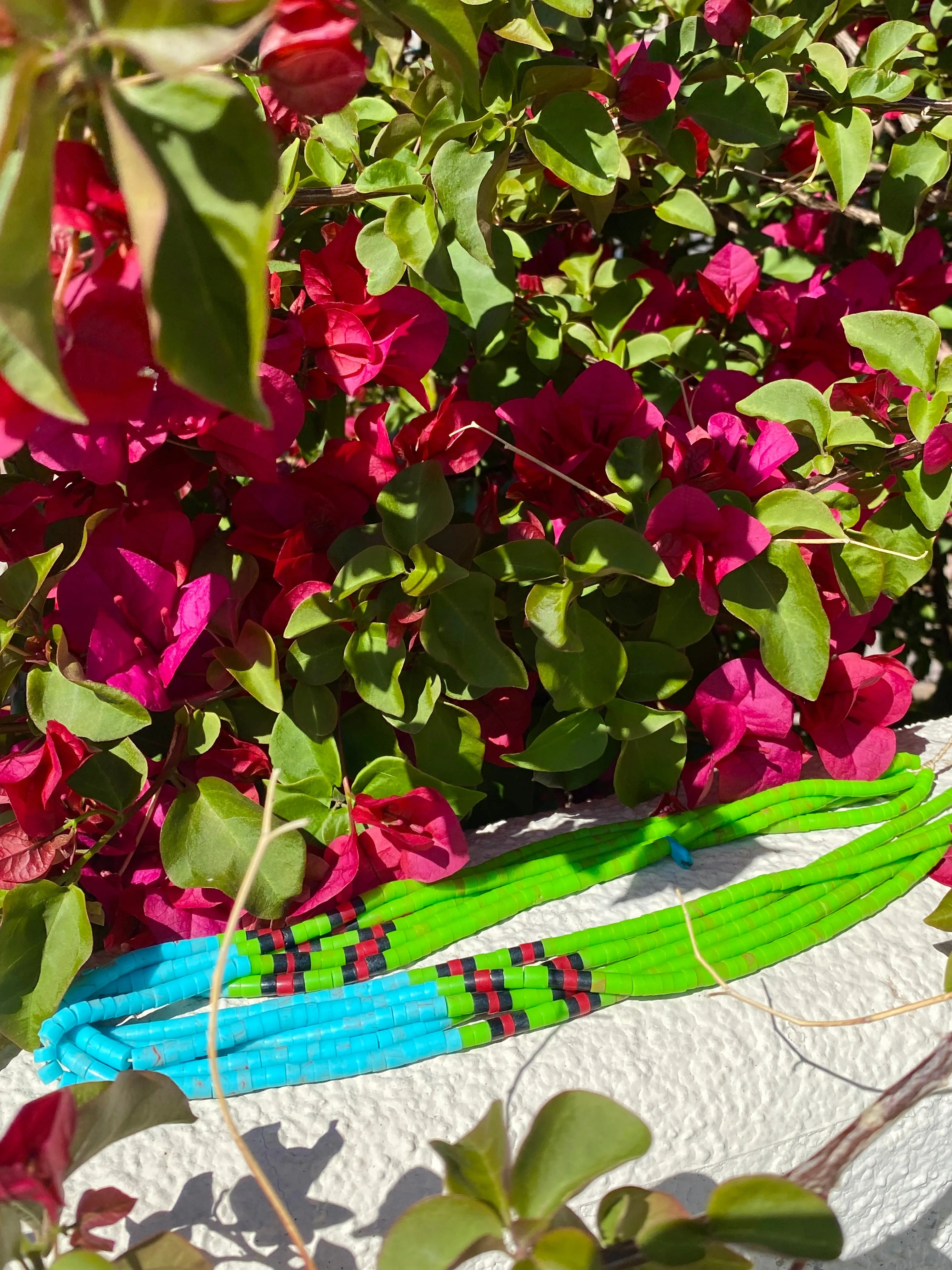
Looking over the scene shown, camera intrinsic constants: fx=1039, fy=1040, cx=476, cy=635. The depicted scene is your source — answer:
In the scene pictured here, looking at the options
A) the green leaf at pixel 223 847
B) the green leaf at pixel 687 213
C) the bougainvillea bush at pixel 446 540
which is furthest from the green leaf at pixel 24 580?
the green leaf at pixel 687 213

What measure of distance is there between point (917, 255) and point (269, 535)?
1.62ft

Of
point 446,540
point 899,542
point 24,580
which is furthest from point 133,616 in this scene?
point 899,542

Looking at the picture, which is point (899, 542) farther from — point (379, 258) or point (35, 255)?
point (35, 255)

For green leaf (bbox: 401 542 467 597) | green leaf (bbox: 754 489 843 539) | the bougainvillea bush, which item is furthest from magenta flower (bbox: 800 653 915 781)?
green leaf (bbox: 401 542 467 597)

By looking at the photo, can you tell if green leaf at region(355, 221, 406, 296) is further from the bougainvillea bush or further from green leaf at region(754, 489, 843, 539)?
green leaf at region(754, 489, 843, 539)

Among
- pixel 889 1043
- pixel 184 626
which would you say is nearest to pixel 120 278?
pixel 184 626

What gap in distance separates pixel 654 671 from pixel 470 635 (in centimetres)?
12

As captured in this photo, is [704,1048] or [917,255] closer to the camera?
[704,1048]

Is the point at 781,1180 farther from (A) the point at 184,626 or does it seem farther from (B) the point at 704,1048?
(A) the point at 184,626

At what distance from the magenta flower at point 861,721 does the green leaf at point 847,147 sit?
0.25m

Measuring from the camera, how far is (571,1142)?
0.29 metres

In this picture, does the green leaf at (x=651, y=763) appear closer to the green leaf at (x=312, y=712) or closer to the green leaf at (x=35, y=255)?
the green leaf at (x=312, y=712)

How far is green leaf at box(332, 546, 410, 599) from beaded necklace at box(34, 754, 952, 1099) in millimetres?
162

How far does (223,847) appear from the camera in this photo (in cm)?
45
